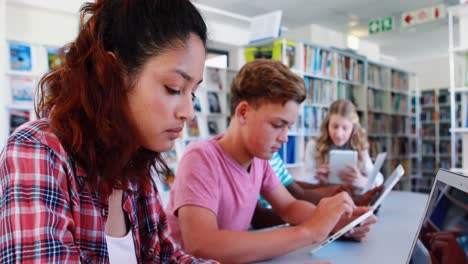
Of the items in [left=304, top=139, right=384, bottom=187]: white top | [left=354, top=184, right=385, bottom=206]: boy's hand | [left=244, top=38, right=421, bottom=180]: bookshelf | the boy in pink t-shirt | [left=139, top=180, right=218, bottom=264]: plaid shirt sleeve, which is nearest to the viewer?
[left=139, top=180, right=218, bottom=264]: plaid shirt sleeve

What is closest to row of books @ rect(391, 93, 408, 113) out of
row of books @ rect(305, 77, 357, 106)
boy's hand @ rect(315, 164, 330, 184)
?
row of books @ rect(305, 77, 357, 106)

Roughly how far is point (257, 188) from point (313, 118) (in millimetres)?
3199

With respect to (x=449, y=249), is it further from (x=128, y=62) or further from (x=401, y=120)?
(x=401, y=120)

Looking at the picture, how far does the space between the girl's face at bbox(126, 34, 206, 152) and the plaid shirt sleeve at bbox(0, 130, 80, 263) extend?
0.15 m

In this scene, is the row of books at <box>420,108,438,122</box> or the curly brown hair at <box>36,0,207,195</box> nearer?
the curly brown hair at <box>36,0,207,195</box>

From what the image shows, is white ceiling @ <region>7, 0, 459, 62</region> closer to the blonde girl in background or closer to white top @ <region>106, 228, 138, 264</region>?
the blonde girl in background

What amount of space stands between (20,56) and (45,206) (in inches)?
145

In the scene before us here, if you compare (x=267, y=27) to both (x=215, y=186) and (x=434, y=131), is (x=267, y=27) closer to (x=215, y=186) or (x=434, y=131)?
(x=215, y=186)

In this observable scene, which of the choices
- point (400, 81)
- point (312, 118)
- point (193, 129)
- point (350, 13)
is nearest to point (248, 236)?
point (193, 129)

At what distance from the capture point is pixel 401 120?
239 inches

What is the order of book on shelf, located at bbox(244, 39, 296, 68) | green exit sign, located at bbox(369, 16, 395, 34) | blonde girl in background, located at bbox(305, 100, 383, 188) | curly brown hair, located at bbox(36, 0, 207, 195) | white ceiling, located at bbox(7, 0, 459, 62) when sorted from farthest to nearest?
green exit sign, located at bbox(369, 16, 395, 34)
white ceiling, located at bbox(7, 0, 459, 62)
book on shelf, located at bbox(244, 39, 296, 68)
blonde girl in background, located at bbox(305, 100, 383, 188)
curly brown hair, located at bbox(36, 0, 207, 195)

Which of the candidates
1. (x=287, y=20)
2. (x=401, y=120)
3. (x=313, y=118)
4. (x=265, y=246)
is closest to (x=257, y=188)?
(x=265, y=246)

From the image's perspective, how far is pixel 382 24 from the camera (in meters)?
5.68

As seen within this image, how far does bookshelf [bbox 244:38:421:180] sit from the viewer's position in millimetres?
4094
